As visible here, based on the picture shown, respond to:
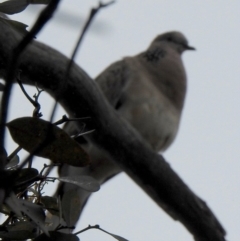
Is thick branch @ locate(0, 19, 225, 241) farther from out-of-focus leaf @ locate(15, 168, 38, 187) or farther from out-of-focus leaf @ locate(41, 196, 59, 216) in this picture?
out-of-focus leaf @ locate(15, 168, 38, 187)

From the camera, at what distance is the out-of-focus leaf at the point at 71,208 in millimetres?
1313

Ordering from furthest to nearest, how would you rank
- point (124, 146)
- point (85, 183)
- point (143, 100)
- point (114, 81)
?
1. point (114, 81)
2. point (143, 100)
3. point (124, 146)
4. point (85, 183)

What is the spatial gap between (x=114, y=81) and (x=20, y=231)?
8.90 ft

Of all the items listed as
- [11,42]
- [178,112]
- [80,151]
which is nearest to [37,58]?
[11,42]

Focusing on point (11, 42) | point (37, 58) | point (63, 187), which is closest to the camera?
point (11, 42)

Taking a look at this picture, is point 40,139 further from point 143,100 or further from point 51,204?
point 143,100

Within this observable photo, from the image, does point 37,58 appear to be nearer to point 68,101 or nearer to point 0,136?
point 68,101

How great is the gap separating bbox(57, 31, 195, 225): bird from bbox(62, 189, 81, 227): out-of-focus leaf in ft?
6.60

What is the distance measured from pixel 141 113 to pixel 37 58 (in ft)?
3.55

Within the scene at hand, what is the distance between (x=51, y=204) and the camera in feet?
4.34

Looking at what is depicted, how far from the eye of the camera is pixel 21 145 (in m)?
1.08

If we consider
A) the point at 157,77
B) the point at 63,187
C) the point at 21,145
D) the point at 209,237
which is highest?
the point at 157,77

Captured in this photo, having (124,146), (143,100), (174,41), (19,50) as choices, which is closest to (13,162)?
(19,50)

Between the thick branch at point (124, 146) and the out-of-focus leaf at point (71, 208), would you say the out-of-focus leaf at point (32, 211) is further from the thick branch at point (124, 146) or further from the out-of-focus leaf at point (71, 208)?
the thick branch at point (124, 146)
